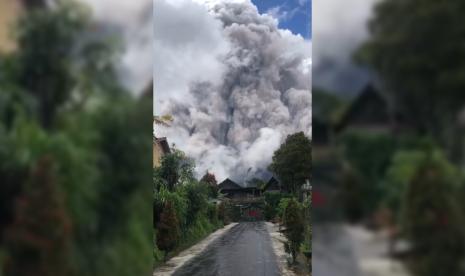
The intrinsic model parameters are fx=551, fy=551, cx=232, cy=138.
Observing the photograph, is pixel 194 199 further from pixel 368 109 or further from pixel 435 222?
pixel 435 222

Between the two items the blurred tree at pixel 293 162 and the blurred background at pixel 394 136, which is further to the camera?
the blurred tree at pixel 293 162

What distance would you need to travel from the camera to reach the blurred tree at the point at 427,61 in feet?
12.7

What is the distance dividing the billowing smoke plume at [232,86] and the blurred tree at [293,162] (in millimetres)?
74

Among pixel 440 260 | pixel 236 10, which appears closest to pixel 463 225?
pixel 440 260

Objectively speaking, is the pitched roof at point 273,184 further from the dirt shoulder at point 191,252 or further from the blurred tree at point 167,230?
the blurred tree at point 167,230

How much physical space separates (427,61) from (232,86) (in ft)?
5.89

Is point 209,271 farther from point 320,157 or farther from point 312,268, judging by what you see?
point 320,157

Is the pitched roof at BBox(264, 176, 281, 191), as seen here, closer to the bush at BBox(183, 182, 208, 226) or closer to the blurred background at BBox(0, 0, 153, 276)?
the bush at BBox(183, 182, 208, 226)

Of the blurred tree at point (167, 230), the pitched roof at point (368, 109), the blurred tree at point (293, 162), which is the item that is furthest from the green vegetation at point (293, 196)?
the blurred tree at point (167, 230)

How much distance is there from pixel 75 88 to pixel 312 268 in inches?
98.3

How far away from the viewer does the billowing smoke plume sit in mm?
4941

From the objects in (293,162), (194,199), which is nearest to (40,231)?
(194,199)

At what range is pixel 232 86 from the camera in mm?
5051

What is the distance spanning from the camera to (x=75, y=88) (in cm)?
406
